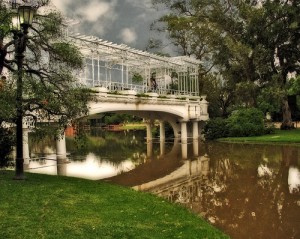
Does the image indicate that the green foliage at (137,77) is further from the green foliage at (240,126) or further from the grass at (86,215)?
the grass at (86,215)

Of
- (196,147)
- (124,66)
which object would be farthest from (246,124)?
(124,66)

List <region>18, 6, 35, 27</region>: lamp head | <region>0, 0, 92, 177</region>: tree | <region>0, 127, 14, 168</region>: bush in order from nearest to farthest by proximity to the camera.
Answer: <region>18, 6, 35, 27</region>: lamp head, <region>0, 0, 92, 177</region>: tree, <region>0, 127, 14, 168</region>: bush

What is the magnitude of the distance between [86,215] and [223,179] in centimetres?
1042

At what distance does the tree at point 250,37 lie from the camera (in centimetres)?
4259

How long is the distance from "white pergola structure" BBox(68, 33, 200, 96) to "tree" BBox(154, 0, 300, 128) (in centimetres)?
591

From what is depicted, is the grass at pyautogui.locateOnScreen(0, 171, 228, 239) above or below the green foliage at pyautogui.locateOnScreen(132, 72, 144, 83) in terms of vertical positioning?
below

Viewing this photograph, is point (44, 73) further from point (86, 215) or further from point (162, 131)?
point (162, 131)

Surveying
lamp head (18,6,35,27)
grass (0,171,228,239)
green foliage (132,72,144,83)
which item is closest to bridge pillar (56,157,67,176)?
grass (0,171,228,239)

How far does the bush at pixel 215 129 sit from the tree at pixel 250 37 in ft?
15.5

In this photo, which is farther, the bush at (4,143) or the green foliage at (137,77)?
the green foliage at (137,77)

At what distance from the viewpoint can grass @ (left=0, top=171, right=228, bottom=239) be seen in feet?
27.5

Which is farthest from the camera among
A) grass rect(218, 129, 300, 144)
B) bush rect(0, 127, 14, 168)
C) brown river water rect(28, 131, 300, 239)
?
grass rect(218, 129, 300, 144)

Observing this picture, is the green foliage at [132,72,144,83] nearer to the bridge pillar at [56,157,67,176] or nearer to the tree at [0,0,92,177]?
the bridge pillar at [56,157,67,176]

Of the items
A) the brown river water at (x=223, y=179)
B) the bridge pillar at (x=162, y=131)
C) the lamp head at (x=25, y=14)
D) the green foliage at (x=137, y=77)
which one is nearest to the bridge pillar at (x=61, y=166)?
the brown river water at (x=223, y=179)
